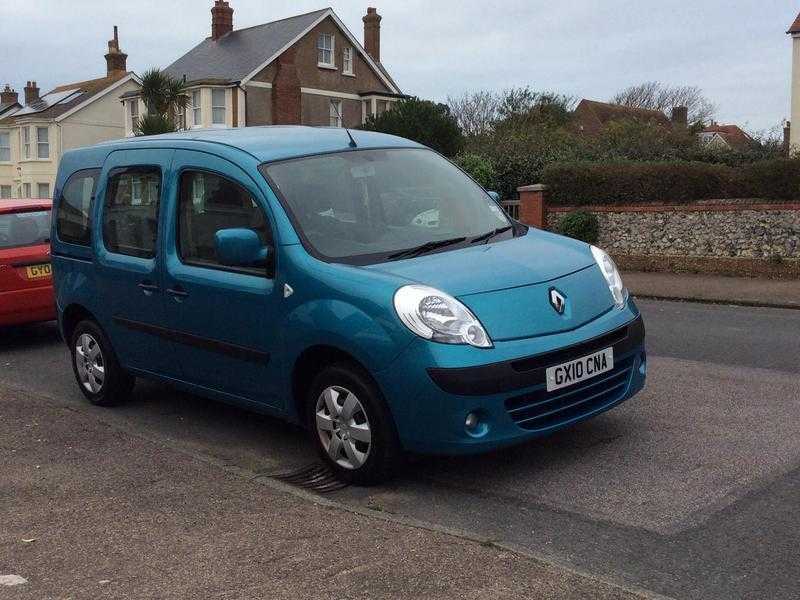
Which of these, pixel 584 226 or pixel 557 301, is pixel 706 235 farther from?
pixel 557 301

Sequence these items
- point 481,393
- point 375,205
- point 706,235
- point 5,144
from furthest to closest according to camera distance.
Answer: point 5,144
point 706,235
point 375,205
point 481,393

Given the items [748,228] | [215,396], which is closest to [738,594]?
[215,396]

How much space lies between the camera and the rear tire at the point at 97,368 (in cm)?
698

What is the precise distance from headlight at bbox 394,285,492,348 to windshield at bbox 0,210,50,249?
6.56m

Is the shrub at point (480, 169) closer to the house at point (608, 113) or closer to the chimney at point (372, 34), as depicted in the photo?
the chimney at point (372, 34)

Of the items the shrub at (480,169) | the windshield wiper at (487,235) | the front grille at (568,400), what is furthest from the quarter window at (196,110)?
the front grille at (568,400)

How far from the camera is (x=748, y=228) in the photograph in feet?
54.2

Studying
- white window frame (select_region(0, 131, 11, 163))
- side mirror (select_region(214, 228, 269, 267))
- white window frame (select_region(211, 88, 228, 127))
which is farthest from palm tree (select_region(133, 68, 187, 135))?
side mirror (select_region(214, 228, 269, 267))

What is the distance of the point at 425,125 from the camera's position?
38.0 metres

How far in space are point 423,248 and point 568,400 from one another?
1.18 meters

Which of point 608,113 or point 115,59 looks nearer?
point 115,59

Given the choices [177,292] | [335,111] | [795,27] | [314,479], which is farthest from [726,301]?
[335,111]

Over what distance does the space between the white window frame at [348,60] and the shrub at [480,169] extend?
27804mm

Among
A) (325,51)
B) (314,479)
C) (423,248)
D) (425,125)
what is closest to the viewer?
(314,479)
